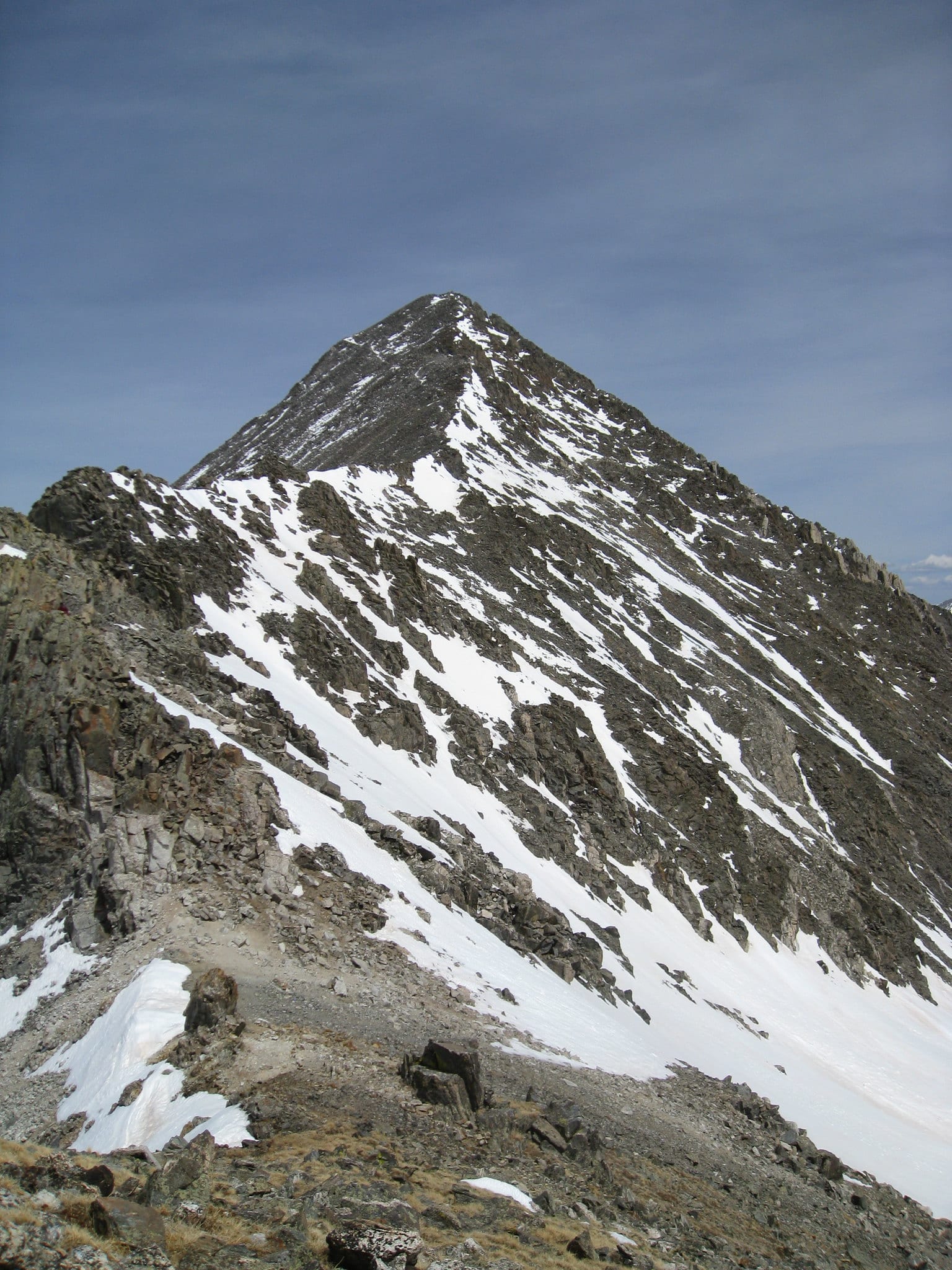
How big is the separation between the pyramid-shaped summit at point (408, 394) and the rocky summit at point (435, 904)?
14.7 metres

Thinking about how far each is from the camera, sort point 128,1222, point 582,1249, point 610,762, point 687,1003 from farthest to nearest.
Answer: point 610,762
point 687,1003
point 582,1249
point 128,1222

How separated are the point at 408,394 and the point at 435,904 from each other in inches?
3466

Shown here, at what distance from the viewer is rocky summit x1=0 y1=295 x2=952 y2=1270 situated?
1352cm

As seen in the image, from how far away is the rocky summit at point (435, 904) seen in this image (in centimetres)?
1352

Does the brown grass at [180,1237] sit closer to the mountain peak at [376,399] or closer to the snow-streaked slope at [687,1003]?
the snow-streaked slope at [687,1003]

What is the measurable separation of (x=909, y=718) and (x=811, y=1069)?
5868 cm

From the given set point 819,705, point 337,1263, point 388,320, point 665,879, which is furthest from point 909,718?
point 388,320

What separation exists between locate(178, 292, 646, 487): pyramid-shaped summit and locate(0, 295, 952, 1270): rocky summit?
14.7 metres

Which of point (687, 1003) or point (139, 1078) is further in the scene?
point (687, 1003)

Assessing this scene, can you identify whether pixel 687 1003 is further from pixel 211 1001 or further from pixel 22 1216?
pixel 22 1216

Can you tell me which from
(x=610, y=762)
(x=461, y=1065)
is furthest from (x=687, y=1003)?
(x=461, y=1065)

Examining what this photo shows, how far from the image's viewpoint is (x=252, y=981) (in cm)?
1920

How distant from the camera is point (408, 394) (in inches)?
4188

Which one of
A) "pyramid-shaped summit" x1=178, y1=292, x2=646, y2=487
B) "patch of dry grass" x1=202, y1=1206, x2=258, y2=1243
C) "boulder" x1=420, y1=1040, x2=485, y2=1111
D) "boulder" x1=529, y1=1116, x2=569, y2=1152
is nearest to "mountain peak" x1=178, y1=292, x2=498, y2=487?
"pyramid-shaped summit" x1=178, y1=292, x2=646, y2=487
